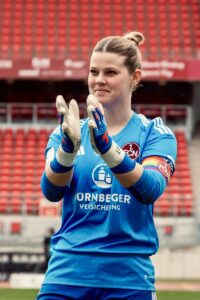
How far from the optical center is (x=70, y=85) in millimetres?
27422

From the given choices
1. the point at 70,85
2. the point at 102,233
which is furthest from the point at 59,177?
the point at 70,85

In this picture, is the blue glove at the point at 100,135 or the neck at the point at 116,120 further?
the neck at the point at 116,120

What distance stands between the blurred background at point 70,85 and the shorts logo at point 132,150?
1779cm

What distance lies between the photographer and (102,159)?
3.93 metres

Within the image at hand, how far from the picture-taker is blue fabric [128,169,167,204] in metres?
3.75

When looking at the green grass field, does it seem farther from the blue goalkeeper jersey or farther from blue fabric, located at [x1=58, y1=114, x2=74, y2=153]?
blue fabric, located at [x1=58, y1=114, x2=74, y2=153]

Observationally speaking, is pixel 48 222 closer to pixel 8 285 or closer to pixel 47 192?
pixel 8 285

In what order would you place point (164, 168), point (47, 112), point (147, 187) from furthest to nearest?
point (47, 112) → point (164, 168) → point (147, 187)

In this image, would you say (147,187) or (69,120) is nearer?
(69,120)

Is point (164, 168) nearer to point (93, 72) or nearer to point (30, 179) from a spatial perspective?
point (93, 72)

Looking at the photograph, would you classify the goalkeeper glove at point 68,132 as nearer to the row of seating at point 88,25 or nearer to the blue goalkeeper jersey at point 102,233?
the blue goalkeeper jersey at point 102,233

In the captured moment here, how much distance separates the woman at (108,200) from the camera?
150 inches

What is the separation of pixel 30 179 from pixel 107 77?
20.9 meters

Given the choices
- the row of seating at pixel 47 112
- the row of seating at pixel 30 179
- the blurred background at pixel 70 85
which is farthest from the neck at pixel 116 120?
the row of seating at pixel 47 112
